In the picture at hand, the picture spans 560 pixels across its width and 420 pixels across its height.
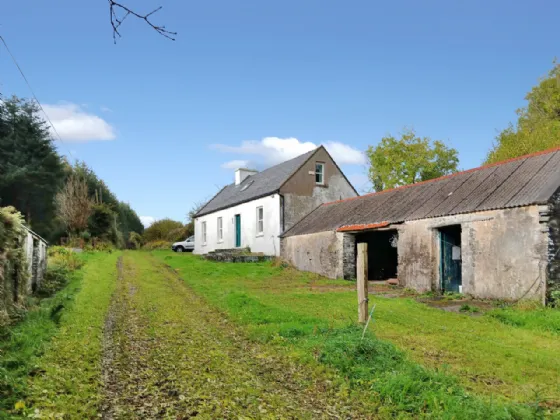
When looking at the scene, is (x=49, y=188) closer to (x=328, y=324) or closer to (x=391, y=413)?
(x=328, y=324)

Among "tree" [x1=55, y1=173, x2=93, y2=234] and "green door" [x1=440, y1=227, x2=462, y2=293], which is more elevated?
"tree" [x1=55, y1=173, x2=93, y2=234]

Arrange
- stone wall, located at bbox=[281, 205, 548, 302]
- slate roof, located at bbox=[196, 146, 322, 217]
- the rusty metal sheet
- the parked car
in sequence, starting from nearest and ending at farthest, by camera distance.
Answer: stone wall, located at bbox=[281, 205, 548, 302], the rusty metal sheet, slate roof, located at bbox=[196, 146, 322, 217], the parked car

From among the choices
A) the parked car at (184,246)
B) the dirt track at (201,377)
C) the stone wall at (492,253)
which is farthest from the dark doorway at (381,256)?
the parked car at (184,246)

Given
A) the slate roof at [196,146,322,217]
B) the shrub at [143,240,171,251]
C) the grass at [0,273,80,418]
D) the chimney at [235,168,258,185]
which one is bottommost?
the grass at [0,273,80,418]

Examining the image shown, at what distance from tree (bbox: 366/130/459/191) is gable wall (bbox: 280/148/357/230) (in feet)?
58.9

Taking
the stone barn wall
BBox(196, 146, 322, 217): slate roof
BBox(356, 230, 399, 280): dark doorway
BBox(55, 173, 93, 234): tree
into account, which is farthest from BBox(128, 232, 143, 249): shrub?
the stone barn wall

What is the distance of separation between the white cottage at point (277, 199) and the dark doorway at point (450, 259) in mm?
12171

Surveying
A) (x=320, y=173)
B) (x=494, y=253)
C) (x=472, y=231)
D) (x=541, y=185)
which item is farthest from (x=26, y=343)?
(x=320, y=173)

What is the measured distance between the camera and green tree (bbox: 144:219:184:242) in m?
46.9

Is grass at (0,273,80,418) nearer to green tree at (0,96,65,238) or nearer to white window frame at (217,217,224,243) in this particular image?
white window frame at (217,217,224,243)

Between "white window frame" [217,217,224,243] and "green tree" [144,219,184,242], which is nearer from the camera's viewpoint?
"white window frame" [217,217,224,243]

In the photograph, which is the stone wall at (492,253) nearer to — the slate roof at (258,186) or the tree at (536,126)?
the slate roof at (258,186)

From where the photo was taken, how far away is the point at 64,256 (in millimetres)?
19438

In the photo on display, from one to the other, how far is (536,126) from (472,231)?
91.0 feet
